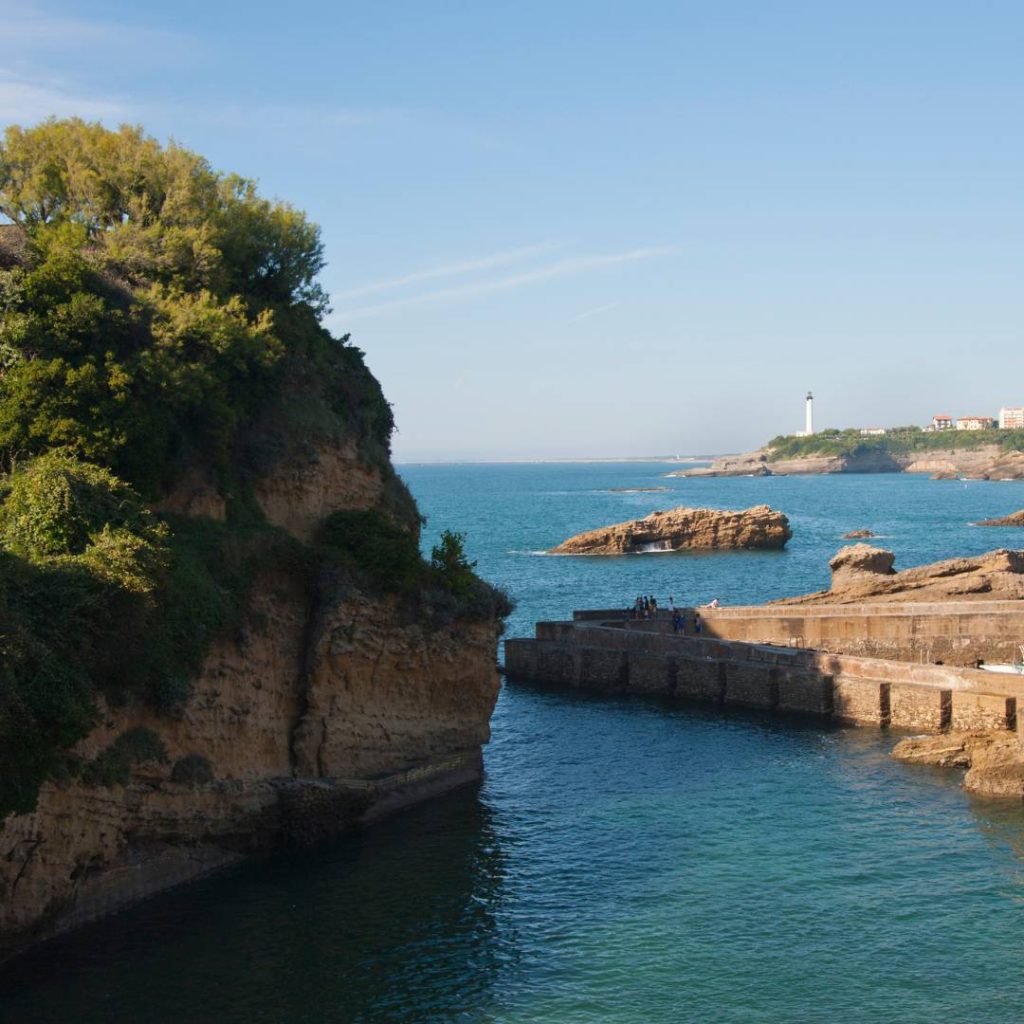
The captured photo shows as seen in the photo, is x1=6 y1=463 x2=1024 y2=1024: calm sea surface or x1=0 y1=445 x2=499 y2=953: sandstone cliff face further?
x1=0 y1=445 x2=499 y2=953: sandstone cliff face

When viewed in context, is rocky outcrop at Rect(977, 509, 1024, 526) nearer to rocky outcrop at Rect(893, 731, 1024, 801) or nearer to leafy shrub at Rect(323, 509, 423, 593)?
rocky outcrop at Rect(893, 731, 1024, 801)

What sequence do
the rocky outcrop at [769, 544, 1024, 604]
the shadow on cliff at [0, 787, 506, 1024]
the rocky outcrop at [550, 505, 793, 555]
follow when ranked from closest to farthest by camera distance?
the shadow on cliff at [0, 787, 506, 1024]
the rocky outcrop at [769, 544, 1024, 604]
the rocky outcrop at [550, 505, 793, 555]

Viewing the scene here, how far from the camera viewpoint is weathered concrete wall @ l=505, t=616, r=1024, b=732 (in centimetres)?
3372

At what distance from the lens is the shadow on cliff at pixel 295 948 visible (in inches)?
719

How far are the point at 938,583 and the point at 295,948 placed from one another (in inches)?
1437

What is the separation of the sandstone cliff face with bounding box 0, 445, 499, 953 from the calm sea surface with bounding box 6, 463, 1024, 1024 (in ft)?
2.52

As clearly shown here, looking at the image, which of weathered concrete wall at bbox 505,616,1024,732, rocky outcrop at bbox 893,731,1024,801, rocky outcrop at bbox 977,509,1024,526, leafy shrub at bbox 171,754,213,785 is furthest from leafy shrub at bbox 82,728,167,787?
rocky outcrop at bbox 977,509,1024,526

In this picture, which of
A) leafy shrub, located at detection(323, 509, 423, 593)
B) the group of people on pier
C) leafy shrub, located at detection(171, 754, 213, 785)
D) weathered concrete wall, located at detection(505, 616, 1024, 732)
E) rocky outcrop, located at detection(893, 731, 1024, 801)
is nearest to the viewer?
leafy shrub, located at detection(171, 754, 213, 785)

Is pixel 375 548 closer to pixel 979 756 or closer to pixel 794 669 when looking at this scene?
pixel 979 756

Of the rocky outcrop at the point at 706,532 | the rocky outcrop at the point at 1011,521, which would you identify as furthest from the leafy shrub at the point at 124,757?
the rocky outcrop at the point at 1011,521

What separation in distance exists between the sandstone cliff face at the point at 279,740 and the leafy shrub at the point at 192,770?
0.11m

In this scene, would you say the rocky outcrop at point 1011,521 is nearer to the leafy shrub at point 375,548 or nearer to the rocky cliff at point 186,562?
the rocky cliff at point 186,562

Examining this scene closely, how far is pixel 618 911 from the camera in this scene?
70.3 ft

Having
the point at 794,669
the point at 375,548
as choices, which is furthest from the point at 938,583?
the point at 375,548
